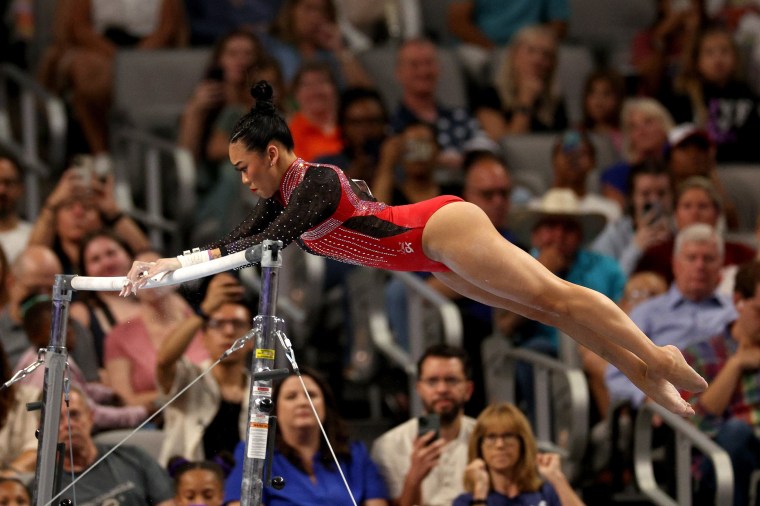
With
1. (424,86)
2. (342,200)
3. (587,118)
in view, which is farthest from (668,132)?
(342,200)

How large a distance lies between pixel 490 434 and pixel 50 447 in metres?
1.81

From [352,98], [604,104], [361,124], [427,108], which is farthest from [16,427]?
[604,104]

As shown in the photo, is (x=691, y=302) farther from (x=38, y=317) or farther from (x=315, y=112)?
(x=38, y=317)

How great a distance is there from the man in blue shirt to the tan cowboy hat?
708 millimetres

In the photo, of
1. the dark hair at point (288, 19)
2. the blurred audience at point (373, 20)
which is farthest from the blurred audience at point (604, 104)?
the dark hair at point (288, 19)

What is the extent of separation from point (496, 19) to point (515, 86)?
876mm

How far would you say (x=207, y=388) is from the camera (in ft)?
18.0

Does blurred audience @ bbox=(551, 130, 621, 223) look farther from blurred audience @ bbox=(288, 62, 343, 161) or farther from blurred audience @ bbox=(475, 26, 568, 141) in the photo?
blurred audience @ bbox=(288, 62, 343, 161)

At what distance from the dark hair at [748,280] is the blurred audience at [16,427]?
3217 millimetres

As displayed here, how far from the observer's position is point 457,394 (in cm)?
564

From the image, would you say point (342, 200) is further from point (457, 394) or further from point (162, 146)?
point (162, 146)

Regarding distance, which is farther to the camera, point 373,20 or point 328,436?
point 373,20

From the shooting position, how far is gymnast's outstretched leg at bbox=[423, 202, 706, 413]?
14.3ft

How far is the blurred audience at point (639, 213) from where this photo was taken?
7551 mm
